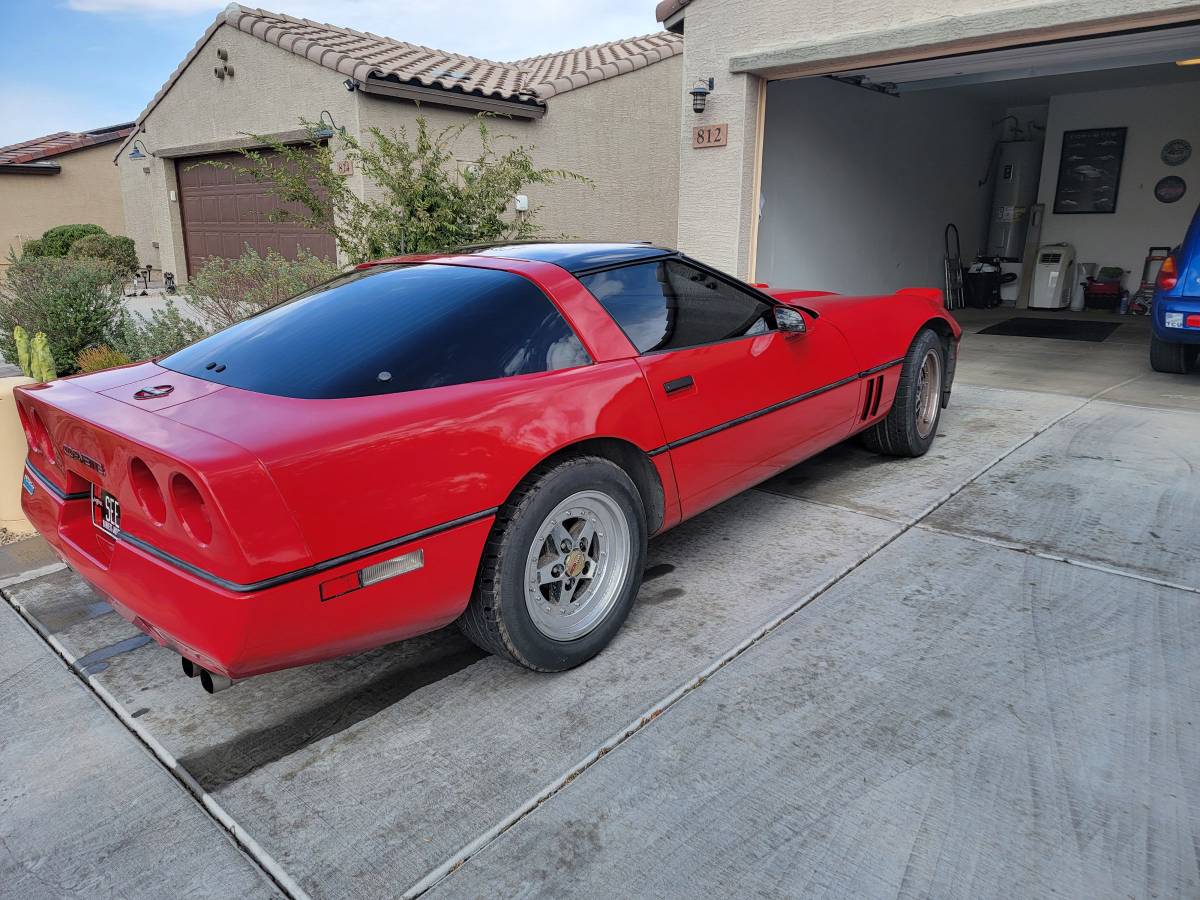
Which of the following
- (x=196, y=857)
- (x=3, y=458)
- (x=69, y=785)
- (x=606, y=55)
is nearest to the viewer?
(x=196, y=857)

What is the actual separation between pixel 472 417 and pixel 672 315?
1.15 meters

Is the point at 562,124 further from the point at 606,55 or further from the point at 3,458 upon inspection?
the point at 3,458

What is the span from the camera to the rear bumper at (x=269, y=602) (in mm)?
1948

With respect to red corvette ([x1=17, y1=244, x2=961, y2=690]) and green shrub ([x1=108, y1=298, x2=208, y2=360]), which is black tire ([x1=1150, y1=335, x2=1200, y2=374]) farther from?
green shrub ([x1=108, y1=298, x2=208, y2=360])

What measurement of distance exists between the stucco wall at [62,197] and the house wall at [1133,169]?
2186 cm

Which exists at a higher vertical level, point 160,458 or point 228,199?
point 228,199

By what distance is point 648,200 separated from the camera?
1267 cm

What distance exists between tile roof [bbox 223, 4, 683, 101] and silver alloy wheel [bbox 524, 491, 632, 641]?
8.88 metres

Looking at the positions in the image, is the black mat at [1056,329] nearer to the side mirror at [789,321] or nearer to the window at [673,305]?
the side mirror at [789,321]

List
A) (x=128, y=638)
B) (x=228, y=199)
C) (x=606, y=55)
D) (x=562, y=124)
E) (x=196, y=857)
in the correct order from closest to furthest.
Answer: (x=196, y=857)
(x=128, y=638)
(x=562, y=124)
(x=228, y=199)
(x=606, y=55)

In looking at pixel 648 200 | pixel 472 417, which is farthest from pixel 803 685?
pixel 648 200

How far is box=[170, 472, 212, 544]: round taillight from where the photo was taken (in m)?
1.96

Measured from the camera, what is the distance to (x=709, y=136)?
7.95m

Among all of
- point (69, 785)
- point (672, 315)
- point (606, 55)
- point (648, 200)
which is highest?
point (606, 55)
